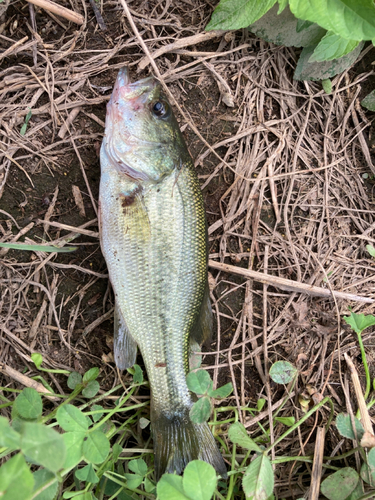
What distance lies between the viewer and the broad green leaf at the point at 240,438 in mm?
1954

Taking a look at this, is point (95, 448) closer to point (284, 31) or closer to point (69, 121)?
point (69, 121)

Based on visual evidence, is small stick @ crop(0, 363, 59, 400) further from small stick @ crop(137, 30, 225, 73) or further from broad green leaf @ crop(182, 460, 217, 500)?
small stick @ crop(137, 30, 225, 73)

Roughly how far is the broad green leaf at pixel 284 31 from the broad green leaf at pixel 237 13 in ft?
0.97

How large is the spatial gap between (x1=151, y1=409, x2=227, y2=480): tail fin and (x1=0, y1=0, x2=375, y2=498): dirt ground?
0.37 meters

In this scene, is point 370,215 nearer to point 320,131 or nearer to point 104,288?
point 320,131

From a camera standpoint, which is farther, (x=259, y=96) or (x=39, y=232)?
(x=259, y=96)

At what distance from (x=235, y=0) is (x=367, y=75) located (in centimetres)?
126

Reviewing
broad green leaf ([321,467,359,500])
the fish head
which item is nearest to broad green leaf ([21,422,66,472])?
the fish head

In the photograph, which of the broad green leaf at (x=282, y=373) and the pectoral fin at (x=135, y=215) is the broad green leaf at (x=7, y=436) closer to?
the pectoral fin at (x=135, y=215)

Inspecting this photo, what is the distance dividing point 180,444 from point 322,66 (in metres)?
2.89

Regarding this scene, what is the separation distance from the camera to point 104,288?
2543 millimetres

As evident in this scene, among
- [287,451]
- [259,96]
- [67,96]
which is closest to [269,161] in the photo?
[259,96]

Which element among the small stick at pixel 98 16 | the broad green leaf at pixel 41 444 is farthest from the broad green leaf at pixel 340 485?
the small stick at pixel 98 16

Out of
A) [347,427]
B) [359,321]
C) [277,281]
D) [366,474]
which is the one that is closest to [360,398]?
[347,427]
